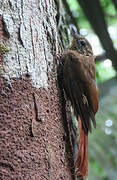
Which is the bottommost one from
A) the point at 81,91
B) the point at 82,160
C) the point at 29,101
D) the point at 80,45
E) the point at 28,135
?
the point at 82,160

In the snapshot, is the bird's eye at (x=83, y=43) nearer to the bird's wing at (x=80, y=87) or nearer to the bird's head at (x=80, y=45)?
the bird's head at (x=80, y=45)

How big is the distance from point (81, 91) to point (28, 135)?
0.97m

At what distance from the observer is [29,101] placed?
1.66 metres

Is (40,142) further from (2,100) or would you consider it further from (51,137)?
(2,100)

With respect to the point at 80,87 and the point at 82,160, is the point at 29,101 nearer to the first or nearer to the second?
the point at 82,160

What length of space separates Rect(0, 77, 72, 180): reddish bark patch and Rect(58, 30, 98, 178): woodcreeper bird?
33 cm

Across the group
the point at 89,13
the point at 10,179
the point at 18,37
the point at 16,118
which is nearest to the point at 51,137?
the point at 16,118

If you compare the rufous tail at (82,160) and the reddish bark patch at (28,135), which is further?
the rufous tail at (82,160)

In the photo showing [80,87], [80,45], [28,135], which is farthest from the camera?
[80,45]

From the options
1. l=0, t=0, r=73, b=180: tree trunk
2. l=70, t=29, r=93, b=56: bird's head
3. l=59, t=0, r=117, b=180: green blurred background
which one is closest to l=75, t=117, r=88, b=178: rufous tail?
l=0, t=0, r=73, b=180: tree trunk

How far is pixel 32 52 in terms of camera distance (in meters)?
1.81

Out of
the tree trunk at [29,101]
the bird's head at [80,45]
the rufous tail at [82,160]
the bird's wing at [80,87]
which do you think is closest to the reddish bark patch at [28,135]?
the tree trunk at [29,101]

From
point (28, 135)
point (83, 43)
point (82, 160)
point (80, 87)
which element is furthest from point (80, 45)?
point (28, 135)

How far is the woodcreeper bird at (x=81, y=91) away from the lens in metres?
2.15
